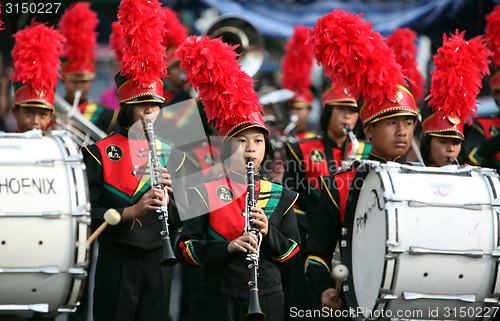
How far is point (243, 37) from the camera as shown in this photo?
8805 millimetres

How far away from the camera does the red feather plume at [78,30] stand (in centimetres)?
805

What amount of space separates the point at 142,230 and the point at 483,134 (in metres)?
3.89

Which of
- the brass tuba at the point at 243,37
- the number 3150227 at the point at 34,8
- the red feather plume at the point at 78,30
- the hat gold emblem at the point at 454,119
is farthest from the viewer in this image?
the brass tuba at the point at 243,37

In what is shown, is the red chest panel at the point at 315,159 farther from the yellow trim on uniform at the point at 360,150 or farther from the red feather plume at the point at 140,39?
the red feather plume at the point at 140,39

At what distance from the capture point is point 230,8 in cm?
1076

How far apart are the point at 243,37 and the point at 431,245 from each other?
5.27 m

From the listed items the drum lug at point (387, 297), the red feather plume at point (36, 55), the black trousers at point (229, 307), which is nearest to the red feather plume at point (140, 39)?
the red feather plume at point (36, 55)

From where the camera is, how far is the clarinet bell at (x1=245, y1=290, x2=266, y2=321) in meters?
4.26

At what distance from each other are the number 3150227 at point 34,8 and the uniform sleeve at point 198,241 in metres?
2.83

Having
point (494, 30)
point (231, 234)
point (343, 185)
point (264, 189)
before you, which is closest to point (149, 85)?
point (264, 189)

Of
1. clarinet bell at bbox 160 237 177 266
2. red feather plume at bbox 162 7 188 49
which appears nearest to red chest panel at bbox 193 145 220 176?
red feather plume at bbox 162 7 188 49

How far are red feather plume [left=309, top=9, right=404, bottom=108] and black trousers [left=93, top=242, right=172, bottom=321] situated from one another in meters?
1.80

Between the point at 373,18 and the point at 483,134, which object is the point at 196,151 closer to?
the point at 483,134

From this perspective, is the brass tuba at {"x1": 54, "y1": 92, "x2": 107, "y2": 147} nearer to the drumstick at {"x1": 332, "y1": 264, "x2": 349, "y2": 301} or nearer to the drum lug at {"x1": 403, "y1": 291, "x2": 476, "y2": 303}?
the drumstick at {"x1": 332, "y1": 264, "x2": 349, "y2": 301}
